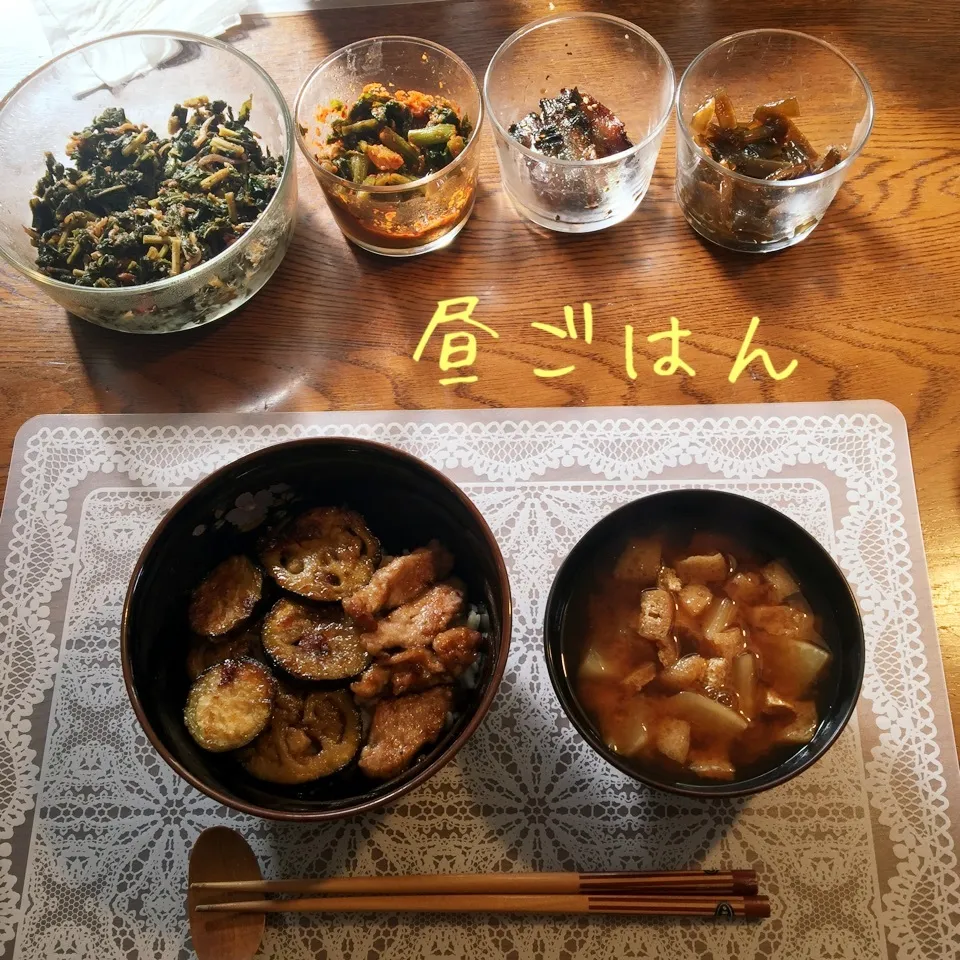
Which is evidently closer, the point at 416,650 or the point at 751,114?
the point at 416,650

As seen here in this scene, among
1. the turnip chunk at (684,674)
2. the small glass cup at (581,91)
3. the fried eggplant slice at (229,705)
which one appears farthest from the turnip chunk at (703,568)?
the small glass cup at (581,91)

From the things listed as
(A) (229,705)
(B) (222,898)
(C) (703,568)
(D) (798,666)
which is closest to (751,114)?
(C) (703,568)

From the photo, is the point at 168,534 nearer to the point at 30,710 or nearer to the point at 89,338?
the point at 30,710

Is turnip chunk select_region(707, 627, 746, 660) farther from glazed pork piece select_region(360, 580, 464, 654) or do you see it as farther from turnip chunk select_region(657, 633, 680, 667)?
glazed pork piece select_region(360, 580, 464, 654)

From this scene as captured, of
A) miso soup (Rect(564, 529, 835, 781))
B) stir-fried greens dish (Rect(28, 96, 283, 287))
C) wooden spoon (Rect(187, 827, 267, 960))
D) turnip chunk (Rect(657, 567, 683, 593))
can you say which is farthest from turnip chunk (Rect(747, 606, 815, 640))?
stir-fried greens dish (Rect(28, 96, 283, 287))

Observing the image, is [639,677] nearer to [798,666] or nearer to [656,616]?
[656,616]

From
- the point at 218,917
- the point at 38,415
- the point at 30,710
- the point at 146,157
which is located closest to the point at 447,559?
the point at 218,917
